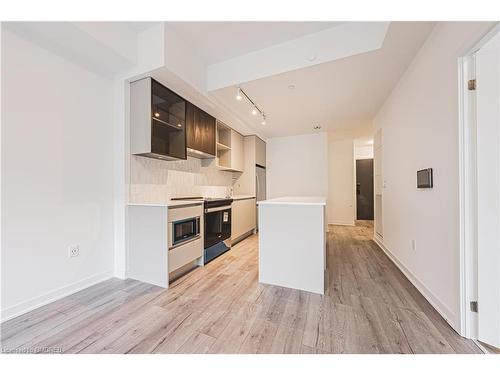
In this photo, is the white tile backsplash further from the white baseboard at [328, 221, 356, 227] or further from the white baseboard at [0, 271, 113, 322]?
the white baseboard at [328, 221, 356, 227]

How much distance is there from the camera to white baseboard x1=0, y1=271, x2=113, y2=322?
64.2 inches

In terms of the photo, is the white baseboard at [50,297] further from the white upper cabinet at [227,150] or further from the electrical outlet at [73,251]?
the white upper cabinet at [227,150]

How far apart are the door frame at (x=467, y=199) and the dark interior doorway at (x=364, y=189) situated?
5.81 meters

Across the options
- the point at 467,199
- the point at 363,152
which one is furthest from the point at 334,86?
the point at 363,152

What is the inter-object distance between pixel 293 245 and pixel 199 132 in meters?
2.13

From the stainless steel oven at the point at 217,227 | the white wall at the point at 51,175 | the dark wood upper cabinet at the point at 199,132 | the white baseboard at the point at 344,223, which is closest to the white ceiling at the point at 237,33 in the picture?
the dark wood upper cabinet at the point at 199,132

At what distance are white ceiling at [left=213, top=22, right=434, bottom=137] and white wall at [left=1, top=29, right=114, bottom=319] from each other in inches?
60.8

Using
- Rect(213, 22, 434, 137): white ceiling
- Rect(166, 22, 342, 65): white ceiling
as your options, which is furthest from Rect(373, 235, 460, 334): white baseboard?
Rect(166, 22, 342, 65): white ceiling

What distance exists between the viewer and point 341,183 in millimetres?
5895

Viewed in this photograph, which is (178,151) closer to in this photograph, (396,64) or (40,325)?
(40,325)

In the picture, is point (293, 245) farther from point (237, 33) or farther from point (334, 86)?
point (237, 33)

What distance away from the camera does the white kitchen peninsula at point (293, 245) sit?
6.60ft
